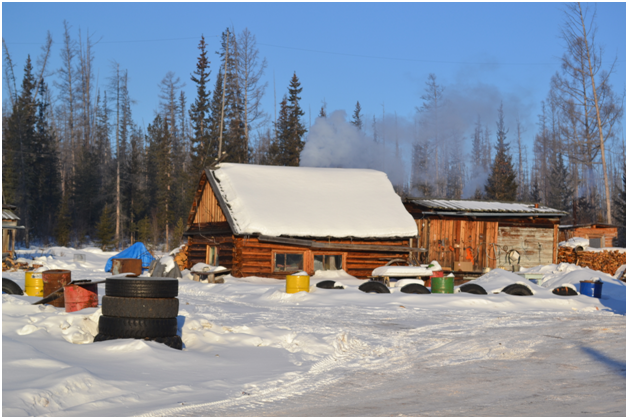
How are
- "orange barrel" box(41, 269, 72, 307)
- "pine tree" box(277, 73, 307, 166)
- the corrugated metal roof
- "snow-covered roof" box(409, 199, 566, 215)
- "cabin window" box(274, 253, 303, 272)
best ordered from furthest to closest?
"pine tree" box(277, 73, 307, 166)
the corrugated metal roof
"snow-covered roof" box(409, 199, 566, 215)
"cabin window" box(274, 253, 303, 272)
"orange barrel" box(41, 269, 72, 307)

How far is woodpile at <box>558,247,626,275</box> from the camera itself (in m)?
31.4

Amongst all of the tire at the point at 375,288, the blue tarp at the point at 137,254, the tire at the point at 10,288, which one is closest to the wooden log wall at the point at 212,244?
the blue tarp at the point at 137,254

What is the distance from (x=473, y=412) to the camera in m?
6.02

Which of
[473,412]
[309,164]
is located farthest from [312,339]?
[309,164]

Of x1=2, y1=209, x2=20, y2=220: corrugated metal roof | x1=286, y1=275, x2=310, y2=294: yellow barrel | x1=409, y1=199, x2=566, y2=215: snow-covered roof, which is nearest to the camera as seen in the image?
x1=286, y1=275, x2=310, y2=294: yellow barrel

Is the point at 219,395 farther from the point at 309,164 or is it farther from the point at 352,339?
the point at 309,164

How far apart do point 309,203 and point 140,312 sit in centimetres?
1880

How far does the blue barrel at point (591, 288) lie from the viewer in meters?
20.1

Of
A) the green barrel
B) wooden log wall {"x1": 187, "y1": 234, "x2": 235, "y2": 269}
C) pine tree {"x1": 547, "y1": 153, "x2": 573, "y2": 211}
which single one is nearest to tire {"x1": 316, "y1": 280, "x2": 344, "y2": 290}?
the green barrel

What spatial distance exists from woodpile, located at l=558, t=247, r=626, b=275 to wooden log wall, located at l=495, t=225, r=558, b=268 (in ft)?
6.09

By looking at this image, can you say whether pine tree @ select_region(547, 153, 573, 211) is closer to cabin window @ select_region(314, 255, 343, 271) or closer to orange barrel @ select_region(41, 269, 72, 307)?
cabin window @ select_region(314, 255, 343, 271)

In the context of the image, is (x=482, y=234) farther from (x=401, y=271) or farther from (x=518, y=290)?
(x=518, y=290)

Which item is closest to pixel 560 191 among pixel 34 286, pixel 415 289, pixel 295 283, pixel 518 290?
pixel 518 290

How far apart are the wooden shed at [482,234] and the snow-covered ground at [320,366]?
15.2 meters
